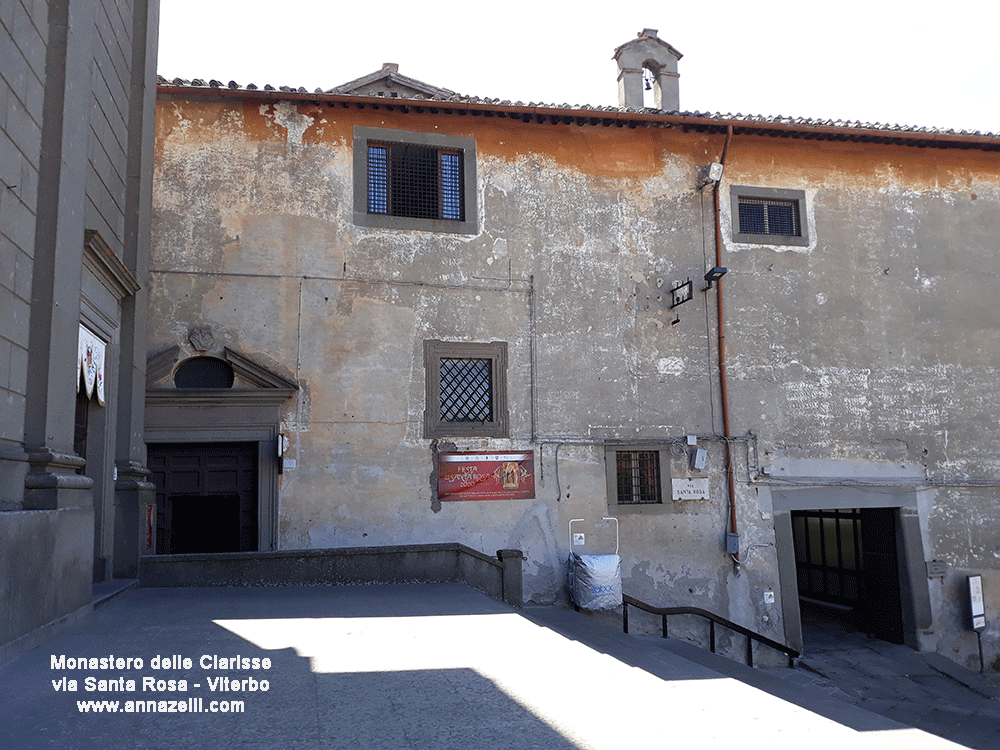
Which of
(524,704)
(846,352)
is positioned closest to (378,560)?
(524,704)

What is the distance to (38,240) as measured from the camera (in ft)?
19.1

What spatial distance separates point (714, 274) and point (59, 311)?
8708 millimetres

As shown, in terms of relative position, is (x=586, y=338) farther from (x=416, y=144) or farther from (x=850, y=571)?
(x=850, y=571)

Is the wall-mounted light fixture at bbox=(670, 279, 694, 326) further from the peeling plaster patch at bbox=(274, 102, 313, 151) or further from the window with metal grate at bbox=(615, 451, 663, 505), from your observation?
the peeling plaster patch at bbox=(274, 102, 313, 151)

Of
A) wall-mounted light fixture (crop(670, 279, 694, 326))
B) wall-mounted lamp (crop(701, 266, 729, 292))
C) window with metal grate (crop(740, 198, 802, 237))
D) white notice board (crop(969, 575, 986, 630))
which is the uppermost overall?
window with metal grate (crop(740, 198, 802, 237))

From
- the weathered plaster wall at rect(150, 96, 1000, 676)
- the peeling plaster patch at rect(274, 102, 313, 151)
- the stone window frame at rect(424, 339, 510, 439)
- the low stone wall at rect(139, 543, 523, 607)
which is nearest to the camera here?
the low stone wall at rect(139, 543, 523, 607)

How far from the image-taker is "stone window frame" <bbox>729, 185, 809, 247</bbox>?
40.9 feet

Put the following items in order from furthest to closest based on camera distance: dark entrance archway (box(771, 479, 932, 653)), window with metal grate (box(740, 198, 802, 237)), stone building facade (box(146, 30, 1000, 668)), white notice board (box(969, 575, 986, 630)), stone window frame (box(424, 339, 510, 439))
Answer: window with metal grate (box(740, 198, 802, 237)) → white notice board (box(969, 575, 986, 630)) → dark entrance archway (box(771, 479, 932, 653)) → stone window frame (box(424, 339, 510, 439)) → stone building facade (box(146, 30, 1000, 668))

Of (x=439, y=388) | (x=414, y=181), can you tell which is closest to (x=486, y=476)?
(x=439, y=388)

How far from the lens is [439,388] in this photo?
1111 cm

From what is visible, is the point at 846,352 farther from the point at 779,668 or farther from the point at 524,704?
the point at 524,704

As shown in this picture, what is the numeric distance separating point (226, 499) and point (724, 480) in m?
7.25

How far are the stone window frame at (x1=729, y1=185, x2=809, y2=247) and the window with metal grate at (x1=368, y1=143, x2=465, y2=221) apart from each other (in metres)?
4.44

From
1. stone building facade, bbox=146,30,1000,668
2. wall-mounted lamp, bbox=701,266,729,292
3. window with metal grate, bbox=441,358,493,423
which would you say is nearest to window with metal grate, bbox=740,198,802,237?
stone building facade, bbox=146,30,1000,668
